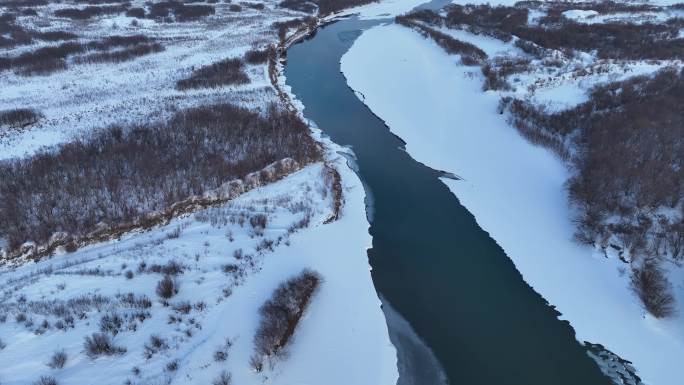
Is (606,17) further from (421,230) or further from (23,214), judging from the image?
(23,214)

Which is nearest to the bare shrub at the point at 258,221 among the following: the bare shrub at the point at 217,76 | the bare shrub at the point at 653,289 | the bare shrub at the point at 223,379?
the bare shrub at the point at 223,379

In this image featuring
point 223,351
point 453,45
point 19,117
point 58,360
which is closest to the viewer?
point 58,360

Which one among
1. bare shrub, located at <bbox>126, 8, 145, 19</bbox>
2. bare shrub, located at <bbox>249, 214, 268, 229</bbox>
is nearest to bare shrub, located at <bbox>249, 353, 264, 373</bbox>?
bare shrub, located at <bbox>249, 214, 268, 229</bbox>

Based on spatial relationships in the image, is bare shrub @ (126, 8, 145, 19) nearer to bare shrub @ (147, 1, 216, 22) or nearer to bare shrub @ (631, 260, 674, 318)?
bare shrub @ (147, 1, 216, 22)

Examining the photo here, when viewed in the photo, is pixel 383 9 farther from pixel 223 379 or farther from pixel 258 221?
pixel 223 379

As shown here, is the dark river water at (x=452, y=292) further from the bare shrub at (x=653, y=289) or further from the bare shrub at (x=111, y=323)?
the bare shrub at (x=111, y=323)

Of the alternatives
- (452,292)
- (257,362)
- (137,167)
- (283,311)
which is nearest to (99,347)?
(257,362)
